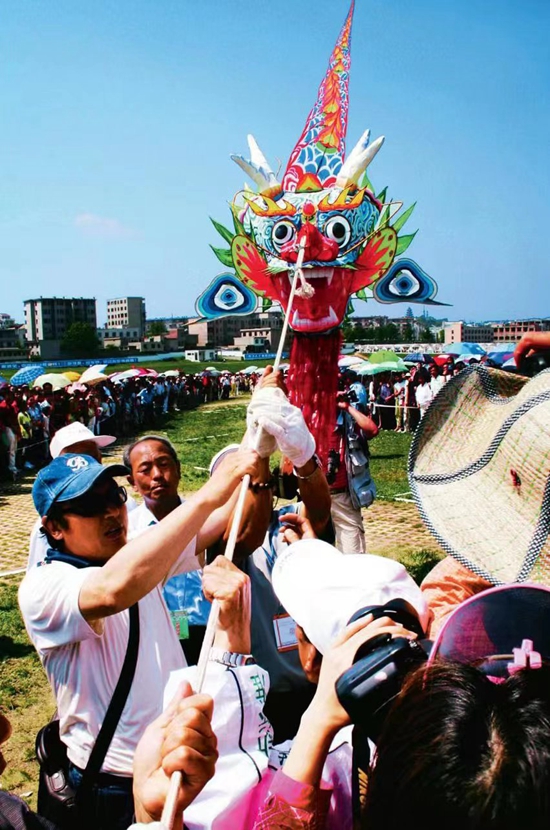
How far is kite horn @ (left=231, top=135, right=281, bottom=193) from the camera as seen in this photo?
512 centimetres

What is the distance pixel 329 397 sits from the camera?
16.2 ft

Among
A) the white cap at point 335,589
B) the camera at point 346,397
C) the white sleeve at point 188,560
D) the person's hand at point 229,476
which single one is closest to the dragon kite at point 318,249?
the camera at point 346,397

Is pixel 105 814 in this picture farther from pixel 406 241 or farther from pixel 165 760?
pixel 406 241

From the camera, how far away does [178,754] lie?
3.80 feet

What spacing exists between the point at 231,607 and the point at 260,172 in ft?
14.0

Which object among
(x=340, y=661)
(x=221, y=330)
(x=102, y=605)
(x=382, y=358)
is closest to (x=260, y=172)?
(x=102, y=605)

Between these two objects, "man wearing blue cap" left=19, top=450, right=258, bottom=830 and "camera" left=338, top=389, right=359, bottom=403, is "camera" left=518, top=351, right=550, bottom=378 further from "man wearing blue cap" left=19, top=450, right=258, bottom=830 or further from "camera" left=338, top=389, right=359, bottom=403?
"camera" left=338, top=389, right=359, bottom=403

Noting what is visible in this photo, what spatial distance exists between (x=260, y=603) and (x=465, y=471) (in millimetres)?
1272

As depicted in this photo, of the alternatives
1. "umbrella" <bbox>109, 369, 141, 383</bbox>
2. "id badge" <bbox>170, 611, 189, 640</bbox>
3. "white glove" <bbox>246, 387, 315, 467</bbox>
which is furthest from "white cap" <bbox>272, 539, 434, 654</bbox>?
Result: "umbrella" <bbox>109, 369, 141, 383</bbox>

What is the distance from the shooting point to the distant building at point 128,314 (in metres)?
139

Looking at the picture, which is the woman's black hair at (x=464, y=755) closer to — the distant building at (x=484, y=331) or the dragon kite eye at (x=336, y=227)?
the dragon kite eye at (x=336, y=227)

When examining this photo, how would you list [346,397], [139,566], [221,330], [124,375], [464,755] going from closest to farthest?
1. [464,755]
2. [139,566]
3. [346,397]
4. [124,375]
5. [221,330]

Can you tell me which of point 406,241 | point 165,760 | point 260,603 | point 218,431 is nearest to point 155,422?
point 218,431

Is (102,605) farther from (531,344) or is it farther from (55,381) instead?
(55,381)
